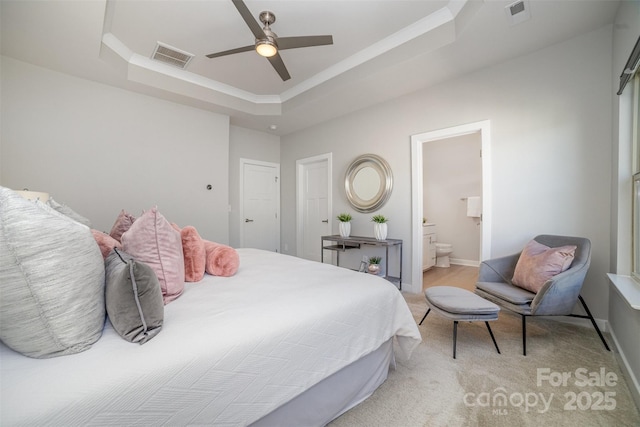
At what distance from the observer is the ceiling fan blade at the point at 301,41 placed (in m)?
2.17

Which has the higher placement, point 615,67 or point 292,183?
point 615,67

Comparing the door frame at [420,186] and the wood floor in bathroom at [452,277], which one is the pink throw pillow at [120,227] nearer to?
the door frame at [420,186]

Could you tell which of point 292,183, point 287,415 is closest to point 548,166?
point 287,415

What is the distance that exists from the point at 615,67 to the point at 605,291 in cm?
186

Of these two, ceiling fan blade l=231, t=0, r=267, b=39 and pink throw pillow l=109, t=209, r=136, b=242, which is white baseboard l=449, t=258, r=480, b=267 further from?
pink throw pillow l=109, t=209, r=136, b=242

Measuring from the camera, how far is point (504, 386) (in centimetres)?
161

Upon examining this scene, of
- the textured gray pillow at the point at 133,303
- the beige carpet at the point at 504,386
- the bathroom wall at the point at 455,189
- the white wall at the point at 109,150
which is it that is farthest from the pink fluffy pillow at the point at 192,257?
the bathroom wall at the point at 455,189

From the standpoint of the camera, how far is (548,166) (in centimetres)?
254

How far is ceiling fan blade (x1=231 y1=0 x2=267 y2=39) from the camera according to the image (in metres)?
1.86

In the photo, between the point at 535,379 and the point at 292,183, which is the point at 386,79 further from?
the point at 535,379

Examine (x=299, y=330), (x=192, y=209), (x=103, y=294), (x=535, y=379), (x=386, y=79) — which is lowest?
(x=535, y=379)

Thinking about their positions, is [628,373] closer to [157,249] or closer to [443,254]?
[157,249]

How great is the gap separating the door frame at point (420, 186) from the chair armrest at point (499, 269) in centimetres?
25

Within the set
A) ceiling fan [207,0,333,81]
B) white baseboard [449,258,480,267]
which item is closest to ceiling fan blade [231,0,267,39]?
ceiling fan [207,0,333,81]
